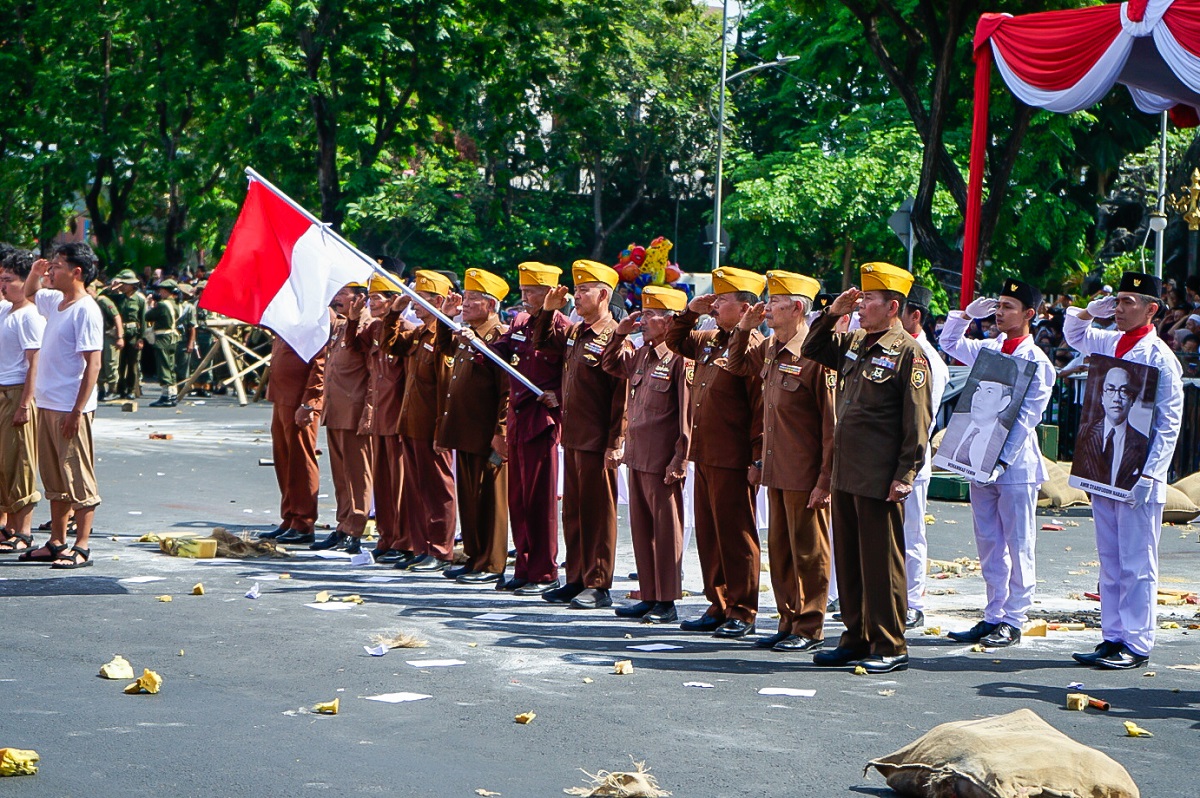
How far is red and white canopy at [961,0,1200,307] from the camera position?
39.3ft

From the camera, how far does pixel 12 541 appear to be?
1107 cm

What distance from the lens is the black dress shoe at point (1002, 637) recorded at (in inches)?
338

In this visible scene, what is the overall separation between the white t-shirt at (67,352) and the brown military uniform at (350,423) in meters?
2.12

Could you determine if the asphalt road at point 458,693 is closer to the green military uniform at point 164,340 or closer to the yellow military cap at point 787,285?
the yellow military cap at point 787,285

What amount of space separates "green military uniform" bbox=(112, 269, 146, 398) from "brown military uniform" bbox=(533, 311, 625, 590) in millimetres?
18069

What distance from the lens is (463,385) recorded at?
10766 mm

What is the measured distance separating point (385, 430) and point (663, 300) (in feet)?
10.3

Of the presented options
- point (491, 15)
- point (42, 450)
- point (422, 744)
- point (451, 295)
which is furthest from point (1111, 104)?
point (422, 744)

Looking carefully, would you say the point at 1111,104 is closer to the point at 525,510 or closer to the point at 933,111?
the point at 933,111

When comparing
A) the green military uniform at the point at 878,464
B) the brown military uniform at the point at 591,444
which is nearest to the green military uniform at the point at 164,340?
the brown military uniform at the point at 591,444

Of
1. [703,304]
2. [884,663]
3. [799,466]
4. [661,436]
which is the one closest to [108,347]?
[661,436]

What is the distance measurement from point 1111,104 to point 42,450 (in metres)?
28.0

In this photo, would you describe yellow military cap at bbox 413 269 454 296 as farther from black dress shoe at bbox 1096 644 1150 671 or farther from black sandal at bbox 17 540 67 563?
black dress shoe at bbox 1096 644 1150 671

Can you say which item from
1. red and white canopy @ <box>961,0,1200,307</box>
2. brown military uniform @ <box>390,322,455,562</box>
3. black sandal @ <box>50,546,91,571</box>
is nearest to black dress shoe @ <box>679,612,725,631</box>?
brown military uniform @ <box>390,322,455,562</box>
